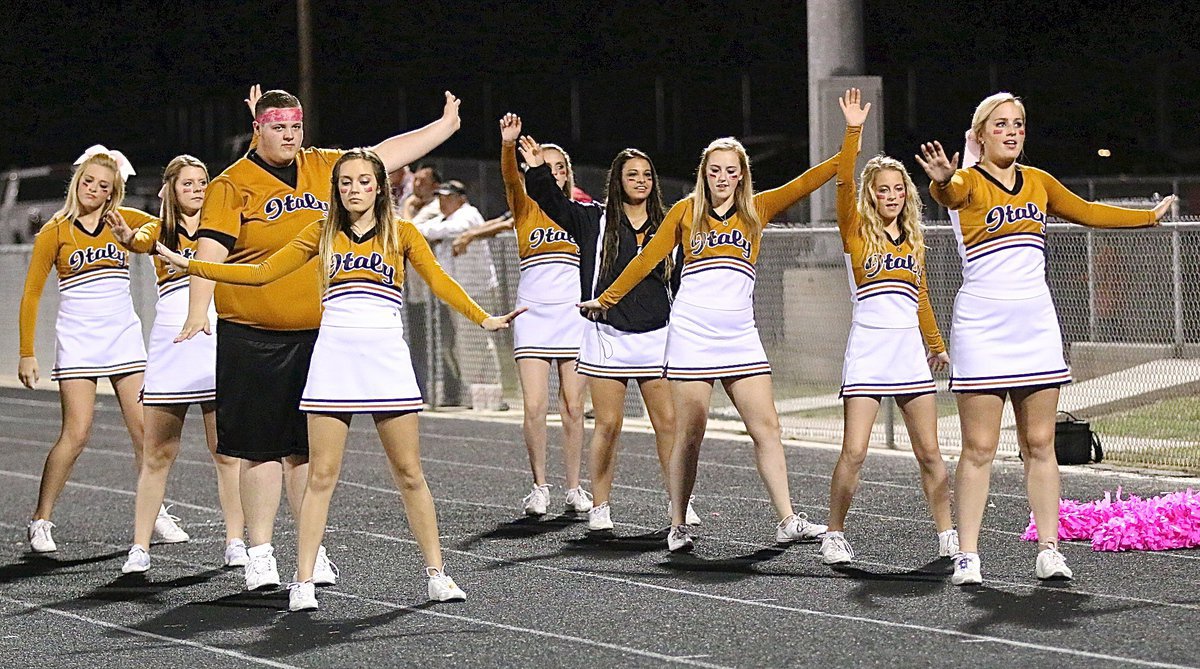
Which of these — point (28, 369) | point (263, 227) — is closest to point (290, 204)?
point (263, 227)

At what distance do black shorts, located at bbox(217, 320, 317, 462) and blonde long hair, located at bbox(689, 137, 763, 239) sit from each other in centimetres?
181

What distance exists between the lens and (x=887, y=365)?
7.90 metres

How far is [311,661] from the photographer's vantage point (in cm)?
632

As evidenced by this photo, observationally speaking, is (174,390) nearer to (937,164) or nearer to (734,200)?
(734,200)

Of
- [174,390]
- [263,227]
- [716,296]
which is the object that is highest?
[263,227]

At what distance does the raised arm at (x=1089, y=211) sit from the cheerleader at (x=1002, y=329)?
0.17ft

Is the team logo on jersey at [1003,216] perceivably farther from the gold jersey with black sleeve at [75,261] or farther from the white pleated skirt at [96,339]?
the white pleated skirt at [96,339]

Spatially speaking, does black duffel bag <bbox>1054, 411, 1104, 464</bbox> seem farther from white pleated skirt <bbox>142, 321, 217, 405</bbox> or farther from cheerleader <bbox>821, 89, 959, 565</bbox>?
white pleated skirt <bbox>142, 321, 217, 405</bbox>

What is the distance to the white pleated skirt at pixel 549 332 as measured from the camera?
32.8ft

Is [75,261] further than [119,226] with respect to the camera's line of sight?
Yes

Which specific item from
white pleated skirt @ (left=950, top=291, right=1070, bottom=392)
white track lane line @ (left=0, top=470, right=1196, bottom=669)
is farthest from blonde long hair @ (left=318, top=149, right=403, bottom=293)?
white pleated skirt @ (left=950, top=291, right=1070, bottom=392)

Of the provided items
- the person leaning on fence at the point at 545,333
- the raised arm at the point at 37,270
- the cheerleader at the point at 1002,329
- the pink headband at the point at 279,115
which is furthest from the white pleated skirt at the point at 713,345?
the raised arm at the point at 37,270

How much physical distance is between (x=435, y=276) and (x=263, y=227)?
0.82 meters

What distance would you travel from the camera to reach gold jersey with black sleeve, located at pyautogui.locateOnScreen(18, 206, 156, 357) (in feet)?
29.9
